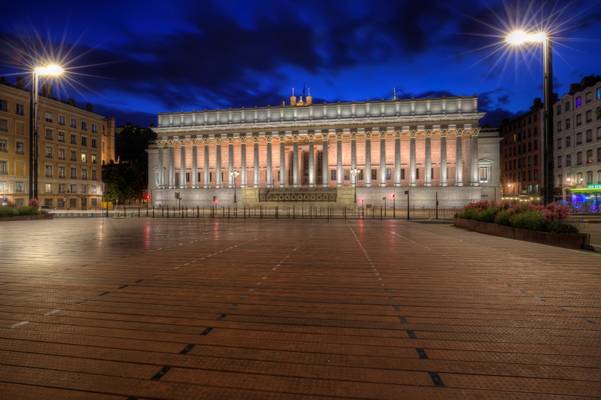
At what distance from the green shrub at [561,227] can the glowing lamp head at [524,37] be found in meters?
7.16

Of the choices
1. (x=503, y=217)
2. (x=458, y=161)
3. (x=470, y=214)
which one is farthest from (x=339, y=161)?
(x=503, y=217)

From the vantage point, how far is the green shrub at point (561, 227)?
14992mm

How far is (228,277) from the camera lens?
8969mm

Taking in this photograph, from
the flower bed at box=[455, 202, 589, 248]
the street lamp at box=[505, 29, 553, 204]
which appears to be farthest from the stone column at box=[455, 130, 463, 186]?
the street lamp at box=[505, 29, 553, 204]

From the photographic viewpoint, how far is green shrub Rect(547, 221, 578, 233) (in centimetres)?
1499

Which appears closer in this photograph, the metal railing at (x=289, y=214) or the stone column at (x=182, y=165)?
the metal railing at (x=289, y=214)

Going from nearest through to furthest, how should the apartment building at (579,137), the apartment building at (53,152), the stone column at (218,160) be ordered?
the apartment building at (579,137) < the apartment building at (53,152) < the stone column at (218,160)

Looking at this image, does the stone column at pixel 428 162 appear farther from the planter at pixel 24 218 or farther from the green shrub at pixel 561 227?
the planter at pixel 24 218

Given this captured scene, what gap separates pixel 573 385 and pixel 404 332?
197 centimetres

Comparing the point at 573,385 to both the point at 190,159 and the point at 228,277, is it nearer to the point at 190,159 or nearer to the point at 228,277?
the point at 228,277

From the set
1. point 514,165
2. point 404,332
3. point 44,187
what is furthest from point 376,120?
point 404,332

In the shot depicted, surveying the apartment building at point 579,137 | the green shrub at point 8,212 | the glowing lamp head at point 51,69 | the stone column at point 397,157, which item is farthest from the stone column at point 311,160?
the glowing lamp head at point 51,69

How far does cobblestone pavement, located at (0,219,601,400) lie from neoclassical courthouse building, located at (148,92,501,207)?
62.0 meters

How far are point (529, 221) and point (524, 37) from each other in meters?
7.57
